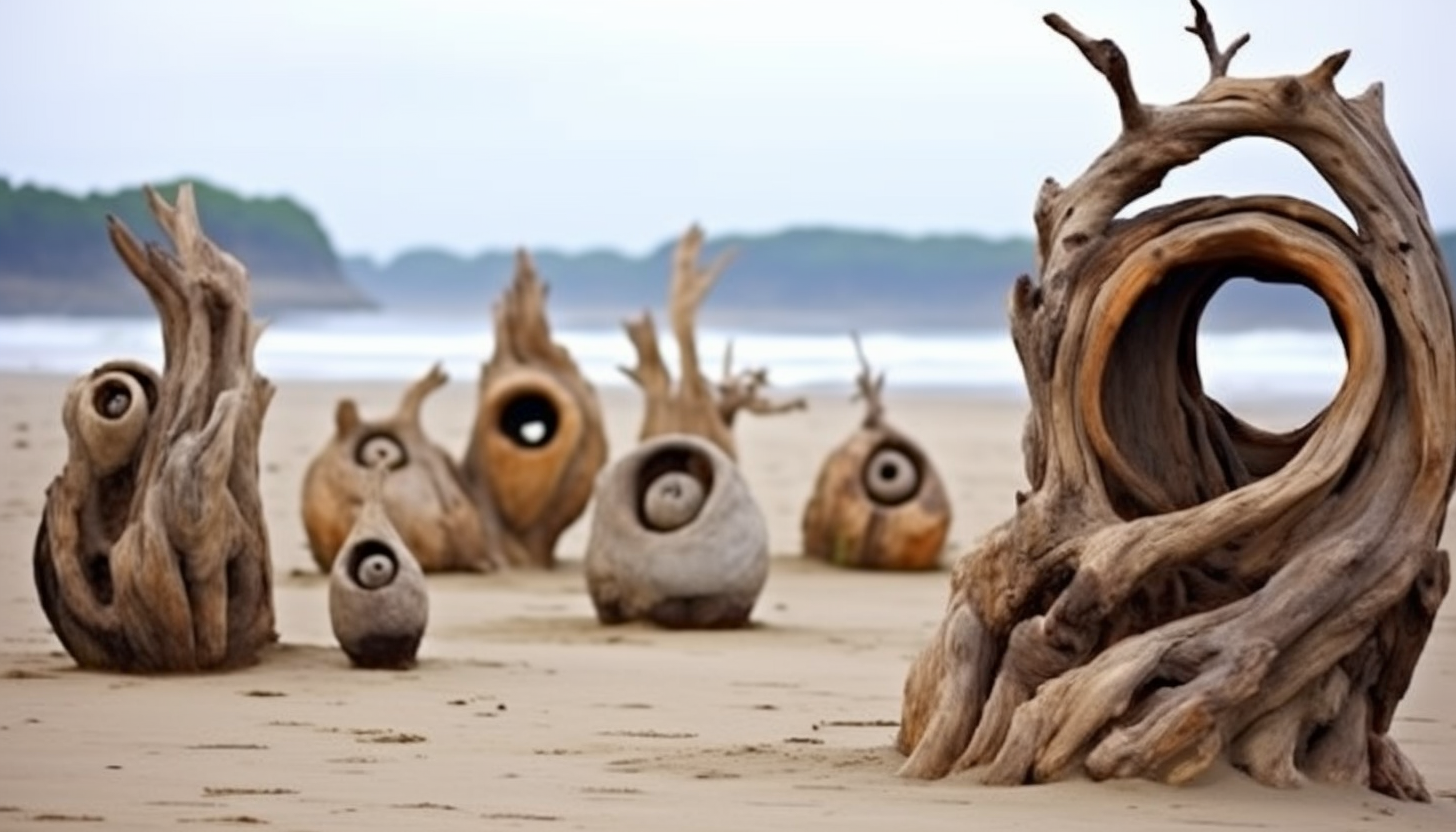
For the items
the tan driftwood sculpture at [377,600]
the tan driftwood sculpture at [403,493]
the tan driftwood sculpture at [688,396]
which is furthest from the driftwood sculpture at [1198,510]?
the tan driftwood sculpture at [688,396]

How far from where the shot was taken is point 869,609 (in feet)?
53.2

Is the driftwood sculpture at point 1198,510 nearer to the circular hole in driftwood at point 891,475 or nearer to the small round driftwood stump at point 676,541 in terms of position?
the small round driftwood stump at point 676,541

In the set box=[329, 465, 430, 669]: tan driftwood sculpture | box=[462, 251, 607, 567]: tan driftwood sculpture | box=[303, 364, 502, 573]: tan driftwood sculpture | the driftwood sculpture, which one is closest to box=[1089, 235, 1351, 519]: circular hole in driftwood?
the driftwood sculpture

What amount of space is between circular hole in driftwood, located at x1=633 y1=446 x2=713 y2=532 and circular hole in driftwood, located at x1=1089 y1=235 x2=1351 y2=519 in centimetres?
547

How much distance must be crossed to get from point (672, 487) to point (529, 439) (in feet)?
12.8

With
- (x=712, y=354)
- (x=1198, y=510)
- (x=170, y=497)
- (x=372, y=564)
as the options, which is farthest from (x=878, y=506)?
(x=712, y=354)

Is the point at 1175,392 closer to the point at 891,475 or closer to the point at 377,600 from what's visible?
the point at 377,600

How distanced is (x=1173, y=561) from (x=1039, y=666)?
1.58ft

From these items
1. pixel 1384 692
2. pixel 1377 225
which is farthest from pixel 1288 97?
pixel 1384 692

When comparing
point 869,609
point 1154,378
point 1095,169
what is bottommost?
point 869,609

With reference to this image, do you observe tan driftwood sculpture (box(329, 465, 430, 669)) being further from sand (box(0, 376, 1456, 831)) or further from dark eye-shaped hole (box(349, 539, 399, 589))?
sand (box(0, 376, 1456, 831))

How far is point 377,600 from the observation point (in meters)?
11.9

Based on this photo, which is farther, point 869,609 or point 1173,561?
point 869,609

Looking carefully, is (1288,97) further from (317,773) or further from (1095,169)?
(317,773)
